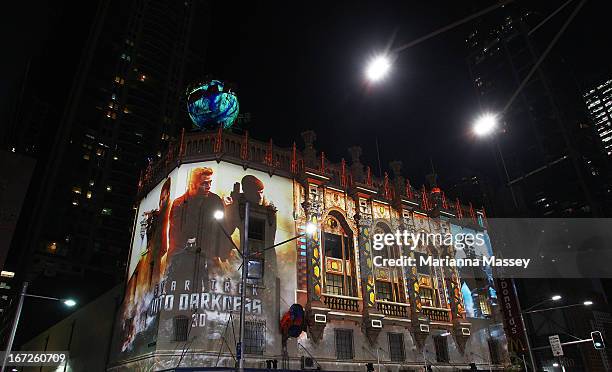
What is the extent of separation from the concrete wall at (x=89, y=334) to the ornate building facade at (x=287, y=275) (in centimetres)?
196

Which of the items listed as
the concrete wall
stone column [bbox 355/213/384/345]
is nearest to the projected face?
the concrete wall

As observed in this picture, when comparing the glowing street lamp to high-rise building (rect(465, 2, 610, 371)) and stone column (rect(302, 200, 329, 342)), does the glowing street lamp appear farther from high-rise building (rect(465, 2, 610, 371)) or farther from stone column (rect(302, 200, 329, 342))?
high-rise building (rect(465, 2, 610, 371))

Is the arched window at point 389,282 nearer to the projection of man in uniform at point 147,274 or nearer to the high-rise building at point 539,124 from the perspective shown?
the projection of man in uniform at point 147,274

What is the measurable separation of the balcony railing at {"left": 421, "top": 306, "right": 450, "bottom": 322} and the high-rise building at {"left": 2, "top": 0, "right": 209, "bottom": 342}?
64670 millimetres

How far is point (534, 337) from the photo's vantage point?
144 ft

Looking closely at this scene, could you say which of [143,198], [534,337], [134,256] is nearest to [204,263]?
[134,256]

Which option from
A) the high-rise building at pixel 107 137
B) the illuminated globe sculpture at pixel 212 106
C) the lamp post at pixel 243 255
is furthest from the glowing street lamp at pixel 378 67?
the high-rise building at pixel 107 137

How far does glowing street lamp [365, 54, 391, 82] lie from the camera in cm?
1138

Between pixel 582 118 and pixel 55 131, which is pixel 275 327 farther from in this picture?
pixel 55 131

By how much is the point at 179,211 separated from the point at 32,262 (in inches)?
2983

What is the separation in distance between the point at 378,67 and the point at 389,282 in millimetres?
23407

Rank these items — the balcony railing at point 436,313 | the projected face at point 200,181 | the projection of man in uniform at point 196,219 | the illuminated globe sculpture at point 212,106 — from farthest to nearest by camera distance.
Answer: the balcony railing at point 436,313 → the illuminated globe sculpture at point 212,106 → the projected face at point 200,181 → the projection of man in uniform at point 196,219

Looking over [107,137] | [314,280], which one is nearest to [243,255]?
[314,280]

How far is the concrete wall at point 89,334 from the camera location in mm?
29981
